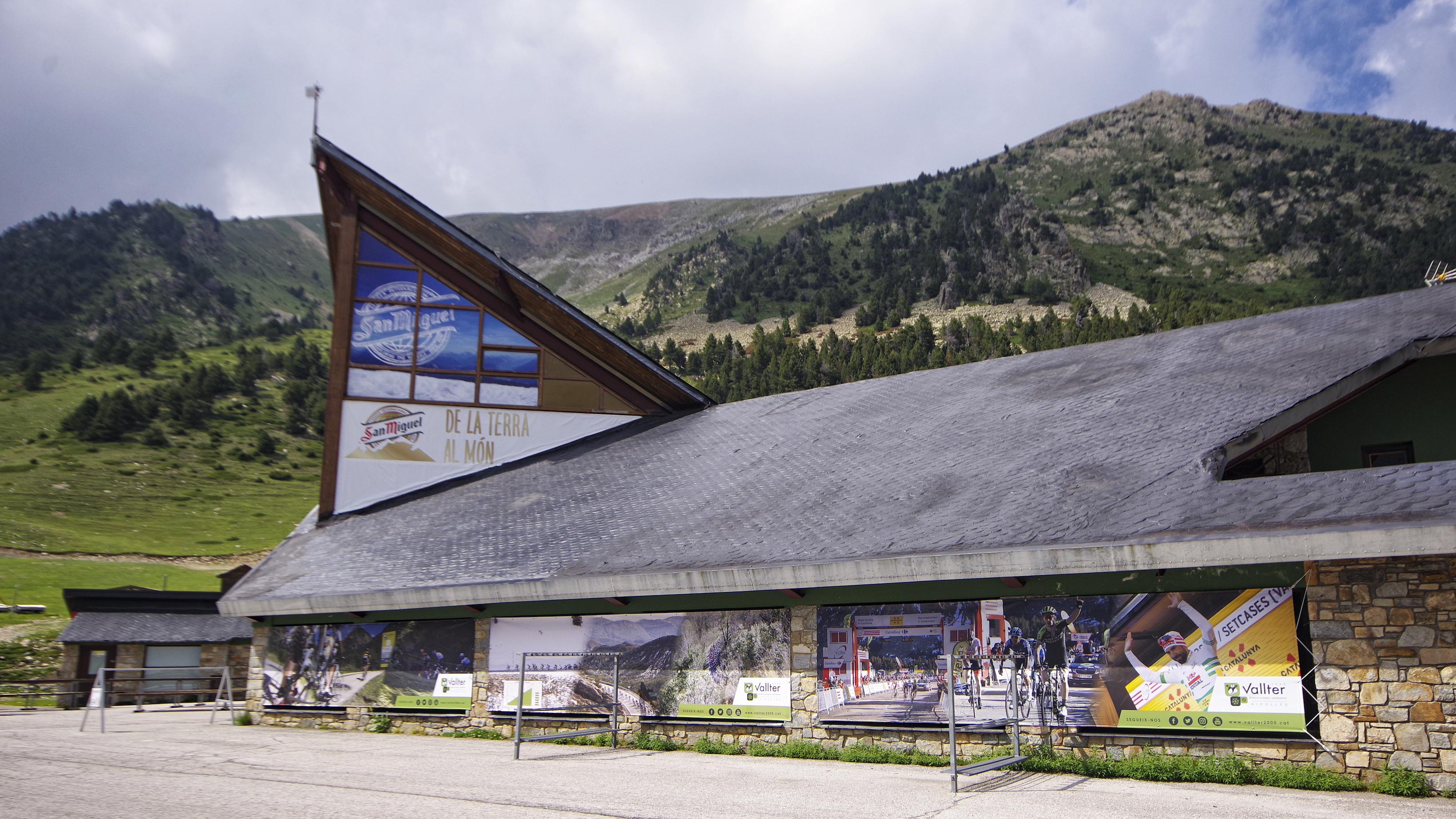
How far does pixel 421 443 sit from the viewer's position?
18.3 metres

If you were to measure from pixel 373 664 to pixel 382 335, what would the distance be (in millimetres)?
7773

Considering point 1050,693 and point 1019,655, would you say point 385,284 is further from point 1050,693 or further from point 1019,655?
point 1050,693

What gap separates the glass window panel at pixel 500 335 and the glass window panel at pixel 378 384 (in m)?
1.85

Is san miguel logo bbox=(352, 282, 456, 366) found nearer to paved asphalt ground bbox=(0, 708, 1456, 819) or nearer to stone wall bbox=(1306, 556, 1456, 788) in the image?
paved asphalt ground bbox=(0, 708, 1456, 819)

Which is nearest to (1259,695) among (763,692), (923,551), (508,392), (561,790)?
(923,551)

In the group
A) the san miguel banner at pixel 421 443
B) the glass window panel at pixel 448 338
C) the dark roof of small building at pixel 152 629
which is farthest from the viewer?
the dark roof of small building at pixel 152 629

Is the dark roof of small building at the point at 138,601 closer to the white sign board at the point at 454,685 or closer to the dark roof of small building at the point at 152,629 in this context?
the dark roof of small building at the point at 152,629

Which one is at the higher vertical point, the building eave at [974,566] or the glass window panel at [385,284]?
the glass window panel at [385,284]

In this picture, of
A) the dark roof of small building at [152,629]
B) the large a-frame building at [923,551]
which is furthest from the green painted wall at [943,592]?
the dark roof of small building at [152,629]

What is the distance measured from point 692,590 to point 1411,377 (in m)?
9.27

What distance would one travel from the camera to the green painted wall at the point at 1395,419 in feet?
34.6

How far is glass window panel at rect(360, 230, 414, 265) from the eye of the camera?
1895 centimetres

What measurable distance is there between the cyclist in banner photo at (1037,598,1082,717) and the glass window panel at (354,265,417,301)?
15.0 metres

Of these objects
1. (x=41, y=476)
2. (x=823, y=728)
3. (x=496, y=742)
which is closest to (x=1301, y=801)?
(x=823, y=728)
